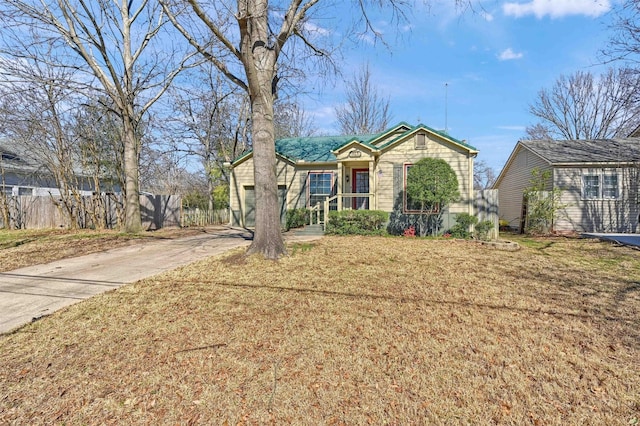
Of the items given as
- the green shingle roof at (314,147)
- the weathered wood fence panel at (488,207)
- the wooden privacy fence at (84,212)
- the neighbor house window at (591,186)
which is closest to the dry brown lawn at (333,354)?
the weathered wood fence panel at (488,207)

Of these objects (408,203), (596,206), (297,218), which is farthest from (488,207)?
(297,218)

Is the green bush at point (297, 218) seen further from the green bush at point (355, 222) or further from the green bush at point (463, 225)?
the green bush at point (463, 225)

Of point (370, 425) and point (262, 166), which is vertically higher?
point (262, 166)

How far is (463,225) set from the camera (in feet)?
37.0

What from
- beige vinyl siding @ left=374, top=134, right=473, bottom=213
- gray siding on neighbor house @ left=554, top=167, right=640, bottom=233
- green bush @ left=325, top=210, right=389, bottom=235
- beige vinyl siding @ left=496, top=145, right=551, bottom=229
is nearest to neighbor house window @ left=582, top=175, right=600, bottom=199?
gray siding on neighbor house @ left=554, top=167, right=640, bottom=233

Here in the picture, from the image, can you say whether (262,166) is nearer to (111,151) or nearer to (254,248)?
(254,248)

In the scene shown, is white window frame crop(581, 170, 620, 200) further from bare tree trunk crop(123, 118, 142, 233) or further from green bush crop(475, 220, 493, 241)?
bare tree trunk crop(123, 118, 142, 233)

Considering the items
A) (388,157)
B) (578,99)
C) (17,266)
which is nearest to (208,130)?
(388,157)

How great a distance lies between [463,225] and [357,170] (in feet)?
17.0

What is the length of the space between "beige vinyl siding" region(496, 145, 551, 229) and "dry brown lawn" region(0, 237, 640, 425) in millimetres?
11884

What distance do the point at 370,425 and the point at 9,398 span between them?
2.75m

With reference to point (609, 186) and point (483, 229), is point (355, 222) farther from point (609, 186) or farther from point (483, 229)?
point (609, 186)

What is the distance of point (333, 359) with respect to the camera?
2.84 metres

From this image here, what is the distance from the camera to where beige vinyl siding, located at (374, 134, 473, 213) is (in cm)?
1160
